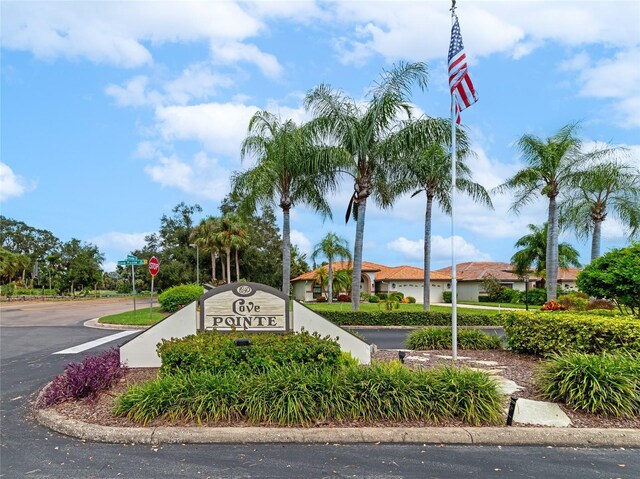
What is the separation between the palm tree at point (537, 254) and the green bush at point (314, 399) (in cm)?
4241

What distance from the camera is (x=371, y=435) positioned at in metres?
4.83

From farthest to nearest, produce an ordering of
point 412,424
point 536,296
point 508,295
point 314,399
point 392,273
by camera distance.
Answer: point 392,273 < point 508,295 < point 536,296 < point 314,399 < point 412,424

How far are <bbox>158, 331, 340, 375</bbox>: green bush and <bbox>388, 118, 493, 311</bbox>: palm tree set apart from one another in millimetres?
13901

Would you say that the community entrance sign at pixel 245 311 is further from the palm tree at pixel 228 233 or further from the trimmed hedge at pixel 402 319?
the palm tree at pixel 228 233

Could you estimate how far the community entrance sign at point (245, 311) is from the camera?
24.8 ft

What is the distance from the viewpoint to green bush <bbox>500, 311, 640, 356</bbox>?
768 cm

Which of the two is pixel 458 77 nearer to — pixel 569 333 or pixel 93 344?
pixel 569 333

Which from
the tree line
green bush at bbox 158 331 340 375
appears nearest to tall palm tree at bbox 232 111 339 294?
the tree line

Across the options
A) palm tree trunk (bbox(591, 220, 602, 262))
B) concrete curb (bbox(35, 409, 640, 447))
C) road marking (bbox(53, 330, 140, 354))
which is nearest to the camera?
concrete curb (bbox(35, 409, 640, 447))

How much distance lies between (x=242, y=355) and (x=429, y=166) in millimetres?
15806

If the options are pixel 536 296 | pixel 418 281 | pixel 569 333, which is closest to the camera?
pixel 569 333

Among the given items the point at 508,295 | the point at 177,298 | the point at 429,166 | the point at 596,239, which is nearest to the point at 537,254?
the point at 508,295

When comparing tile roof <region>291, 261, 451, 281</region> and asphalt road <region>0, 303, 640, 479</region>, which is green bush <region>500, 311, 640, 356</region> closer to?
asphalt road <region>0, 303, 640, 479</region>

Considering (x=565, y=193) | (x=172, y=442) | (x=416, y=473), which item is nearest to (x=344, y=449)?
(x=416, y=473)
